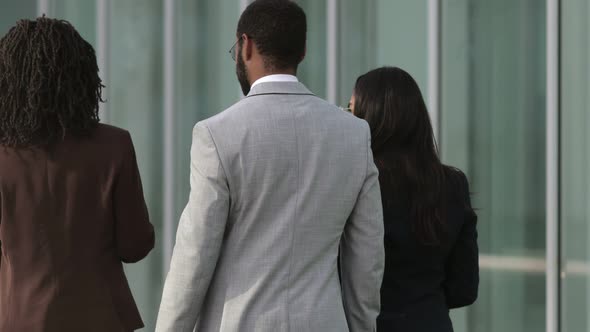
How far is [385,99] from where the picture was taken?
317cm

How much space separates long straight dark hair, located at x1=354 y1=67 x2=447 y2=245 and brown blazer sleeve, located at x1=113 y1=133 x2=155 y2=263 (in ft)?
2.41

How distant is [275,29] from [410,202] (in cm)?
78

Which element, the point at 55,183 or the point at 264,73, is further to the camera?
the point at 55,183

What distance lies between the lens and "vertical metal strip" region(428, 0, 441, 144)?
5.80 meters

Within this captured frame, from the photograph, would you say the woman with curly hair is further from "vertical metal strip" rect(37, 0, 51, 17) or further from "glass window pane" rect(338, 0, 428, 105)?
"vertical metal strip" rect(37, 0, 51, 17)

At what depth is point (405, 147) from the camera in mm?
3178

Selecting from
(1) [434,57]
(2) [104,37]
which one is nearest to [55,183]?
(1) [434,57]

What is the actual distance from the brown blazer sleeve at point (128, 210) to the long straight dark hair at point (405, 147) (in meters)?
0.73

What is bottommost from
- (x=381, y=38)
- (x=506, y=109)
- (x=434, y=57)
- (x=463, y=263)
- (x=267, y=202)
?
(x=463, y=263)

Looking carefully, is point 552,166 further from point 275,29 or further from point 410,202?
point 275,29

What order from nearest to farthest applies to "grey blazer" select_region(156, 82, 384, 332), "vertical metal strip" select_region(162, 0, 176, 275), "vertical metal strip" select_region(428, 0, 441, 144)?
"grey blazer" select_region(156, 82, 384, 332)
"vertical metal strip" select_region(428, 0, 441, 144)
"vertical metal strip" select_region(162, 0, 176, 275)

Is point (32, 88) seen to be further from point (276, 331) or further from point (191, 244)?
point (276, 331)

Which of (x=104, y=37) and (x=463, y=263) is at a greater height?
(x=104, y=37)

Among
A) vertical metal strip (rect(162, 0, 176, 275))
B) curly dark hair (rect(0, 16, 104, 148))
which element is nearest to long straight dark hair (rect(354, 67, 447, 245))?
curly dark hair (rect(0, 16, 104, 148))
